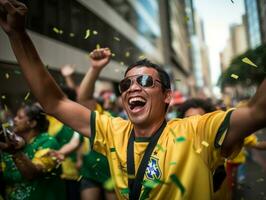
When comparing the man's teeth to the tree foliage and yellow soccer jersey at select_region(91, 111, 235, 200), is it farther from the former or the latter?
the tree foliage

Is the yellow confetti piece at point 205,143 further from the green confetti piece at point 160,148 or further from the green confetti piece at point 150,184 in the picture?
the green confetti piece at point 150,184

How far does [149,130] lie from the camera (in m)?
2.40

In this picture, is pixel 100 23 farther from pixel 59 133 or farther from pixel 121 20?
pixel 121 20

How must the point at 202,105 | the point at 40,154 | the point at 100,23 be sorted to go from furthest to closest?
the point at 100,23, the point at 202,105, the point at 40,154

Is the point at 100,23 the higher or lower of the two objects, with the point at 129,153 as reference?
higher

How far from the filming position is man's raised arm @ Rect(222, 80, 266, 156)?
5.97 ft

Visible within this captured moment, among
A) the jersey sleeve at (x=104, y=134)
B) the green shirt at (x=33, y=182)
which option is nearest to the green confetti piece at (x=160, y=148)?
the jersey sleeve at (x=104, y=134)

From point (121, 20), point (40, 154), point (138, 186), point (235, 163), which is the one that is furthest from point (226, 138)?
point (121, 20)

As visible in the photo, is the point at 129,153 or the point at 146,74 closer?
the point at 129,153

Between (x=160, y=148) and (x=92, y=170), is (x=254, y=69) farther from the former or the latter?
(x=92, y=170)

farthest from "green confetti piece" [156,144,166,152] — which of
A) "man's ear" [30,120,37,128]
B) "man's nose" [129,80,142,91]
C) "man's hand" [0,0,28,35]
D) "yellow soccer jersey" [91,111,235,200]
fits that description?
"man's ear" [30,120,37,128]

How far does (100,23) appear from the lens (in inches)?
293

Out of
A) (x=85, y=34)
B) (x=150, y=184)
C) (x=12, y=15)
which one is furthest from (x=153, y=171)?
(x=85, y=34)

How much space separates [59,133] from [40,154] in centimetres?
151
